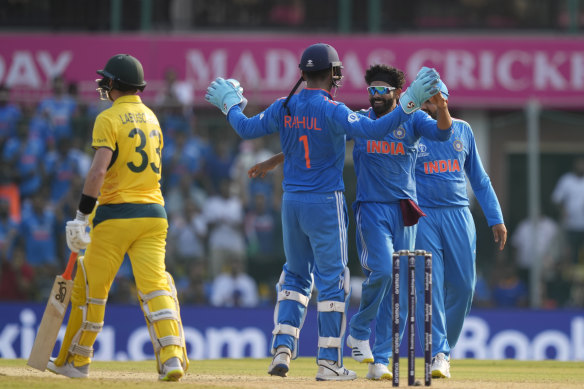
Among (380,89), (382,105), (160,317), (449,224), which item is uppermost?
(380,89)

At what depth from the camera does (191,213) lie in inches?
609

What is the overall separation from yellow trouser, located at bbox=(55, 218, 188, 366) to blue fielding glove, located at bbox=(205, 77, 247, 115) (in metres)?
1.27

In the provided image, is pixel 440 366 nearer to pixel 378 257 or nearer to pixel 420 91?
pixel 378 257

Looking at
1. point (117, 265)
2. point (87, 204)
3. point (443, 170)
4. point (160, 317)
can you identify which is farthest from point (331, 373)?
point (87, 204)

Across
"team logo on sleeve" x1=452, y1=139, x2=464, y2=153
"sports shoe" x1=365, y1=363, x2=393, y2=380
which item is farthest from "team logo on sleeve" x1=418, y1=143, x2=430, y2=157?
"sports shoe" x1=365, y1=363, x2=393, y2=380

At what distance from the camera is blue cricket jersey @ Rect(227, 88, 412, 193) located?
28.8 feet

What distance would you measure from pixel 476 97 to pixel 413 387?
14.1m

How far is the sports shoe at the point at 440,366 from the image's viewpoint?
30.6 ft

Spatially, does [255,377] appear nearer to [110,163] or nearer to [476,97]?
[110,163]

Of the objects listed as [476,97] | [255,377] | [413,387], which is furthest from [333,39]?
[413,387]

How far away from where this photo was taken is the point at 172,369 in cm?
848

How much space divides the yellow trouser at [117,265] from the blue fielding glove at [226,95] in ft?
4.16

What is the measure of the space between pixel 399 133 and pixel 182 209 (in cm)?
674

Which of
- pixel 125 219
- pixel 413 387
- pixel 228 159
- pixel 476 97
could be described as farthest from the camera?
pixel 476 97
